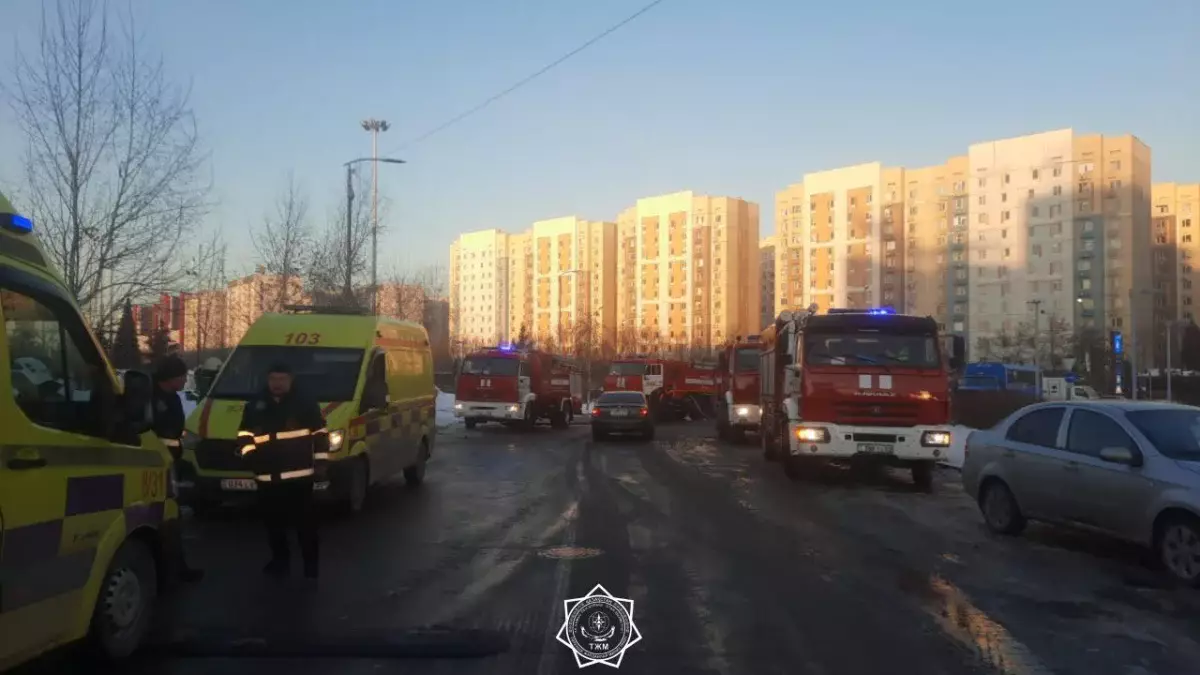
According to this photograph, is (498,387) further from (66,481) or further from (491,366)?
(66,481)

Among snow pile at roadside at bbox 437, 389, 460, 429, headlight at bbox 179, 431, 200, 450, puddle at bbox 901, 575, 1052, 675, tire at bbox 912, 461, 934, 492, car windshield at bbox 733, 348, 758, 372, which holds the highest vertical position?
car windshield at bbox 733, 348, 758, 372

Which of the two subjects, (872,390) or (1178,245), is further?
(1178,245)

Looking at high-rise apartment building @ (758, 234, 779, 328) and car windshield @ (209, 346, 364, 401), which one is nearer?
car windshield @ (209, 346, 364, 401)

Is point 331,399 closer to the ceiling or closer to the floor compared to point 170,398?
closer to the floor

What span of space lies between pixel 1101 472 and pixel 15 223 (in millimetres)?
9083

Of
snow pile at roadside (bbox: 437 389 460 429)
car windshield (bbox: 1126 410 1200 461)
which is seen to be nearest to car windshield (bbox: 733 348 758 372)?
snow pile at roadside (bbox: 437 389 460 429)

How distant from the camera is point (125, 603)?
5.39m

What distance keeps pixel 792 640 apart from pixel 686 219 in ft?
344

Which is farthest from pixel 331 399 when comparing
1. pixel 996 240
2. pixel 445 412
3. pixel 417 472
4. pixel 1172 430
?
pixel 996 240

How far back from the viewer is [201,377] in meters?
13.6

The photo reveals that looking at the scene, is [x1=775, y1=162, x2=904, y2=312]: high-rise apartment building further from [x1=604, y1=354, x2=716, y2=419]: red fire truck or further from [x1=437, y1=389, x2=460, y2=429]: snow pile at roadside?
[x1=604, y1=354, x2=716, y2=419]: red fire truck

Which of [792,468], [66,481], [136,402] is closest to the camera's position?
[66,481]

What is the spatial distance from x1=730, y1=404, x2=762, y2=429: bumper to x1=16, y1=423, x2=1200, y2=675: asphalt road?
1235cm

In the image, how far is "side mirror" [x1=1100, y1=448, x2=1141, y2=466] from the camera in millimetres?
8492
